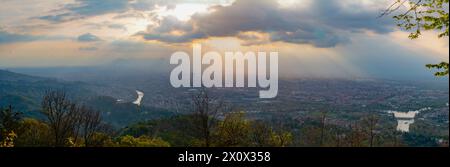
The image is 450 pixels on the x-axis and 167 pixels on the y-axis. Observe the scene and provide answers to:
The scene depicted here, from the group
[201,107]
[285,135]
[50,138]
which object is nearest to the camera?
[201,107]

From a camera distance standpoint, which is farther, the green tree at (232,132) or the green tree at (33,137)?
the green tree at (33,137)

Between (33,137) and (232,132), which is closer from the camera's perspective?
(232,132)

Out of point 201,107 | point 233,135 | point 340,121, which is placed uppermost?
point 201,107

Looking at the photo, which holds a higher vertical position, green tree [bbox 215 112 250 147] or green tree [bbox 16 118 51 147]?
green tree [bbox 215 112 250 147]

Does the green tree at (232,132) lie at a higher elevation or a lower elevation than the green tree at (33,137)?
higher

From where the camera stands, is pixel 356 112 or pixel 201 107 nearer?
pixel 201 107

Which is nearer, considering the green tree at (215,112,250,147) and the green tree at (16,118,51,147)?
the green tree at (215,112,250,147)

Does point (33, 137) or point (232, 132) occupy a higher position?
point (232, 132)
